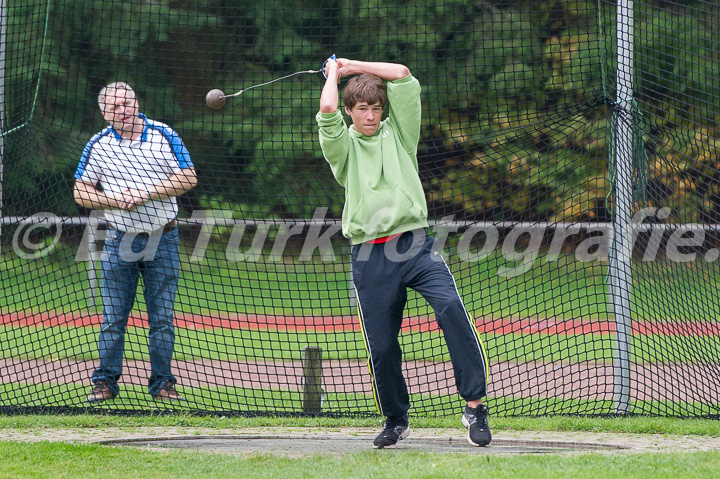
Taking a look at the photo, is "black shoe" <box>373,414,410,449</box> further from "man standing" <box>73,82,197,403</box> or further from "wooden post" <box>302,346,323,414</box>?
"man standing" <box>73,82,197,403</box>

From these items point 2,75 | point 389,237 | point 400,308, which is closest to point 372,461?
point 400,308

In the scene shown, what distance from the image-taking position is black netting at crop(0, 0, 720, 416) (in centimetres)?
549

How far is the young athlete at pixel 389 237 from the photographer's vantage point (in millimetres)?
3820

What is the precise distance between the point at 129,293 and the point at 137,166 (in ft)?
2.68

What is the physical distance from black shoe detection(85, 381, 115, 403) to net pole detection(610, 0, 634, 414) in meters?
3.06

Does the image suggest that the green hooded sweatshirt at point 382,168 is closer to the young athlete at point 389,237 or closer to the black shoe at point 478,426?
the young athlete at point 389,237

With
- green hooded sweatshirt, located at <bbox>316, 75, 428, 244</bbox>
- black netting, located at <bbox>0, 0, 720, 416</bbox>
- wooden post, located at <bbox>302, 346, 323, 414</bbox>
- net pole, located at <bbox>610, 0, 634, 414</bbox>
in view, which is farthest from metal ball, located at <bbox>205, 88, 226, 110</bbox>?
net pole, located at <bbox>610, 0, 634, 414</bbox>

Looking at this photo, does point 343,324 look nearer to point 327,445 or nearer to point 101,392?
point 101,392

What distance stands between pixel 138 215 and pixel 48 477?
7.56 feet

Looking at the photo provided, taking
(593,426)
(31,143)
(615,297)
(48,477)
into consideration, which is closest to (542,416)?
(593,426)

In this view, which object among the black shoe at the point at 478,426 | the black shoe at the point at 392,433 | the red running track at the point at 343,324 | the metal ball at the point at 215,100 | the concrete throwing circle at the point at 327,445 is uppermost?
the metal ball at the point at 215,100

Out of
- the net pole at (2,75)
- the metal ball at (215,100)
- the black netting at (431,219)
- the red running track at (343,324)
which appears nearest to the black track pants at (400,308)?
the black netting at (431,219)

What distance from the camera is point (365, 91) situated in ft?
13.0

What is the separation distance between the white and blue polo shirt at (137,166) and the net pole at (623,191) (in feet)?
8.89
